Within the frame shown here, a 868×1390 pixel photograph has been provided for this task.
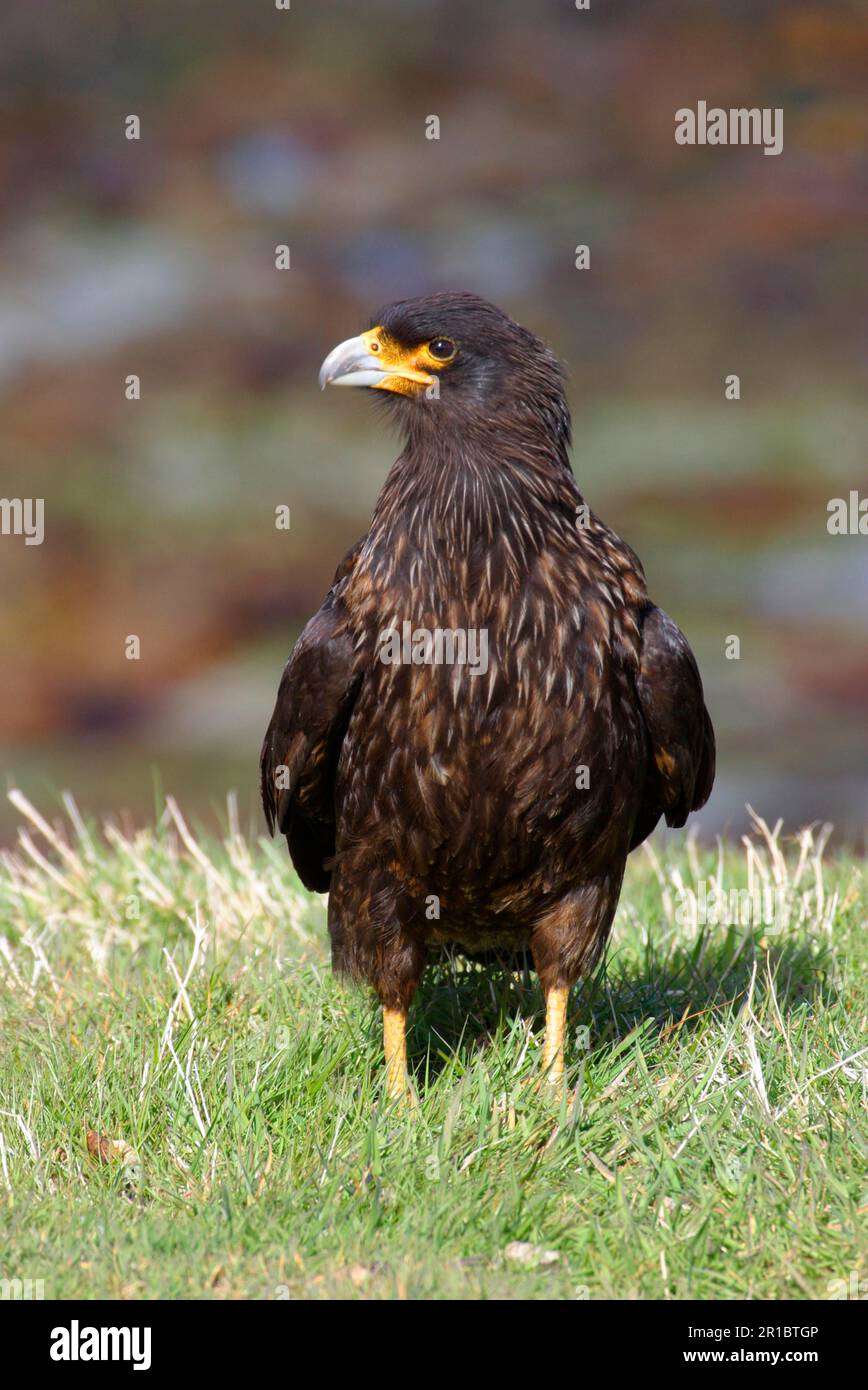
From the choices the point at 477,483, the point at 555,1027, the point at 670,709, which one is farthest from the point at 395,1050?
the point at 477,483

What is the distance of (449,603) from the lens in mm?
3545

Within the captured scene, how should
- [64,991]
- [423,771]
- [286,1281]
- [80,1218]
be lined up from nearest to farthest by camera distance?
[286,1281], [80,1218], [423,771], [64,991]

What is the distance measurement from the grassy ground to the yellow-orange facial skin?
58.7 inches

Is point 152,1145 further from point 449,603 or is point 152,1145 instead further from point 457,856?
point 449,603

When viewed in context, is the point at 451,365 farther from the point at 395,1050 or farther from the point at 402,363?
the point at 395,1050

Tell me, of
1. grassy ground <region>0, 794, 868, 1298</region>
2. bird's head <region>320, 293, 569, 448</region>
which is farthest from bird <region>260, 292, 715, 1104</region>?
grassy ground <region>0, 794, 868, 1298</region>

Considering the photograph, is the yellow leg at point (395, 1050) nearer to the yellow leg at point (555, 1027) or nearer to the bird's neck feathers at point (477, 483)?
the yellow leg at point (555, 1027)

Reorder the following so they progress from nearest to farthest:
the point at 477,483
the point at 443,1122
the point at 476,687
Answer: the point at 443,1122
the point at 476,687
the point at 477,483

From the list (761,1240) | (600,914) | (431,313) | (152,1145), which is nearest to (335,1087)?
(152,1145)

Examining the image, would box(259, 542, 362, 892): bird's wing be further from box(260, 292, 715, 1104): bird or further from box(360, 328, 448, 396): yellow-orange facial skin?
box(360, 328, 448, 396): yellow-orange facial skin

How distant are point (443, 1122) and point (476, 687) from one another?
0.92 meters

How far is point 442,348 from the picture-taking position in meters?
→ 3.69

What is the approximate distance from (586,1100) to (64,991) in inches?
58.8

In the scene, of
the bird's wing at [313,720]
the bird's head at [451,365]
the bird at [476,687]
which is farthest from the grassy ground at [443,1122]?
the bird's head at [451,365]
